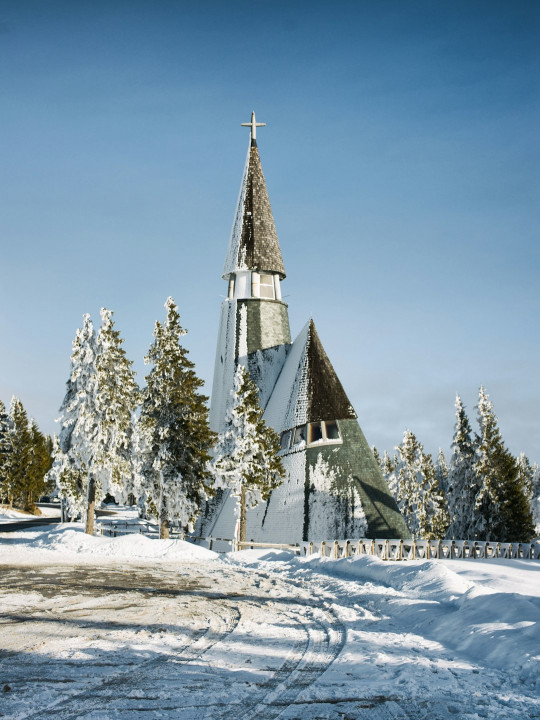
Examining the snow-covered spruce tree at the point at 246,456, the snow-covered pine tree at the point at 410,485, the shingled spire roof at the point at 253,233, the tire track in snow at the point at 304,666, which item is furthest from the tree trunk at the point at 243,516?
the snow-covered pine tree at the point at 410,485

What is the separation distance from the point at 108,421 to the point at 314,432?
11796 millimetres

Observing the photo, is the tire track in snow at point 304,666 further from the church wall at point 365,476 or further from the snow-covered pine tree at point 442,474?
the snow-covered pine tree at point 442,474

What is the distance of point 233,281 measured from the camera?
42.1 metres

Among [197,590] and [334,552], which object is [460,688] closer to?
[197,590]

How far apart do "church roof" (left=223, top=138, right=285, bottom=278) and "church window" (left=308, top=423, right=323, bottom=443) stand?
37.9 feet

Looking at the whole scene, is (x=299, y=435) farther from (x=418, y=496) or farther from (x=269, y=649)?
(x=418, y=496)

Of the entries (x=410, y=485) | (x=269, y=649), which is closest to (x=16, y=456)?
(x=410, y=485)

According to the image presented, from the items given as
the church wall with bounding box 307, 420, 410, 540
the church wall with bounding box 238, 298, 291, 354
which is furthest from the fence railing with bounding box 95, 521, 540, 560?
the church wall with bounding box 238, 298, 291, 354

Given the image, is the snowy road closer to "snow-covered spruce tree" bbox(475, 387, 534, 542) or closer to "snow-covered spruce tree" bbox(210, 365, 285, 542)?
"snow-covered spruce tree" bbox(210, 365, 285, 542)

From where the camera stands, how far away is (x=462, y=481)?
176 ft

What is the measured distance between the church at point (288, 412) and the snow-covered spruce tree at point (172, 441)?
308cm

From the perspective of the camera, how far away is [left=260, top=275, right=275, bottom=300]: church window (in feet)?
135

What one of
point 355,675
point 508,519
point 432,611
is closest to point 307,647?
point 355,675

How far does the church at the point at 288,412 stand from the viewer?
105ft
